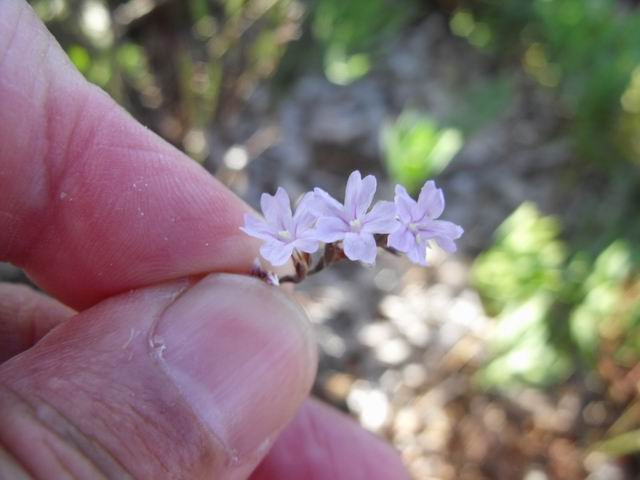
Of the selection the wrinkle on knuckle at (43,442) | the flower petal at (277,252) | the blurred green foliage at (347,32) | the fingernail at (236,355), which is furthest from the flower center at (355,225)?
the blurred green foliage at (347,32)

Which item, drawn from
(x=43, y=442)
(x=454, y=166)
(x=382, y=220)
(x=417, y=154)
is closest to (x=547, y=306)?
(x=417, y=154)

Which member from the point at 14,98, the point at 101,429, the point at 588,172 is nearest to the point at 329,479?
the point at 101,429

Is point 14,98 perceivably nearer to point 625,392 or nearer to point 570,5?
point 625,392

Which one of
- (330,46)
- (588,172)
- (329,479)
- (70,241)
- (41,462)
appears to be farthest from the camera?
(588,172)

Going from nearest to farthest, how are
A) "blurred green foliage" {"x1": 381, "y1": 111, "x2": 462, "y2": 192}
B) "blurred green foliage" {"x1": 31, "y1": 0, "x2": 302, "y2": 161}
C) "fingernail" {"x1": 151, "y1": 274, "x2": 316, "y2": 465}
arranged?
"fingernail" {"x1": 151, "y1": 274, "x2": 316, "y2": 465} → "blurred green foliage" {"x1": 381, "y1": 111, "x2": 462, "y2": 192} → "blurred green foliage" {"x1": 31, "y1": 0, "x2": 302, "y2": 161}

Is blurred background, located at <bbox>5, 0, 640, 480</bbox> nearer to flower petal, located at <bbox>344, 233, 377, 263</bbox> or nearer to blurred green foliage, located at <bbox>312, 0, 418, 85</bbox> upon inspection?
blurred green foliage, located at <bbox>312, 0, 418, 85</bbox>

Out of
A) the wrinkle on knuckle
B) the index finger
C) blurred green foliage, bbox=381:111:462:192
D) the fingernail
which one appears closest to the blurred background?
blurred green foliage, bbox=381:111:462:192
